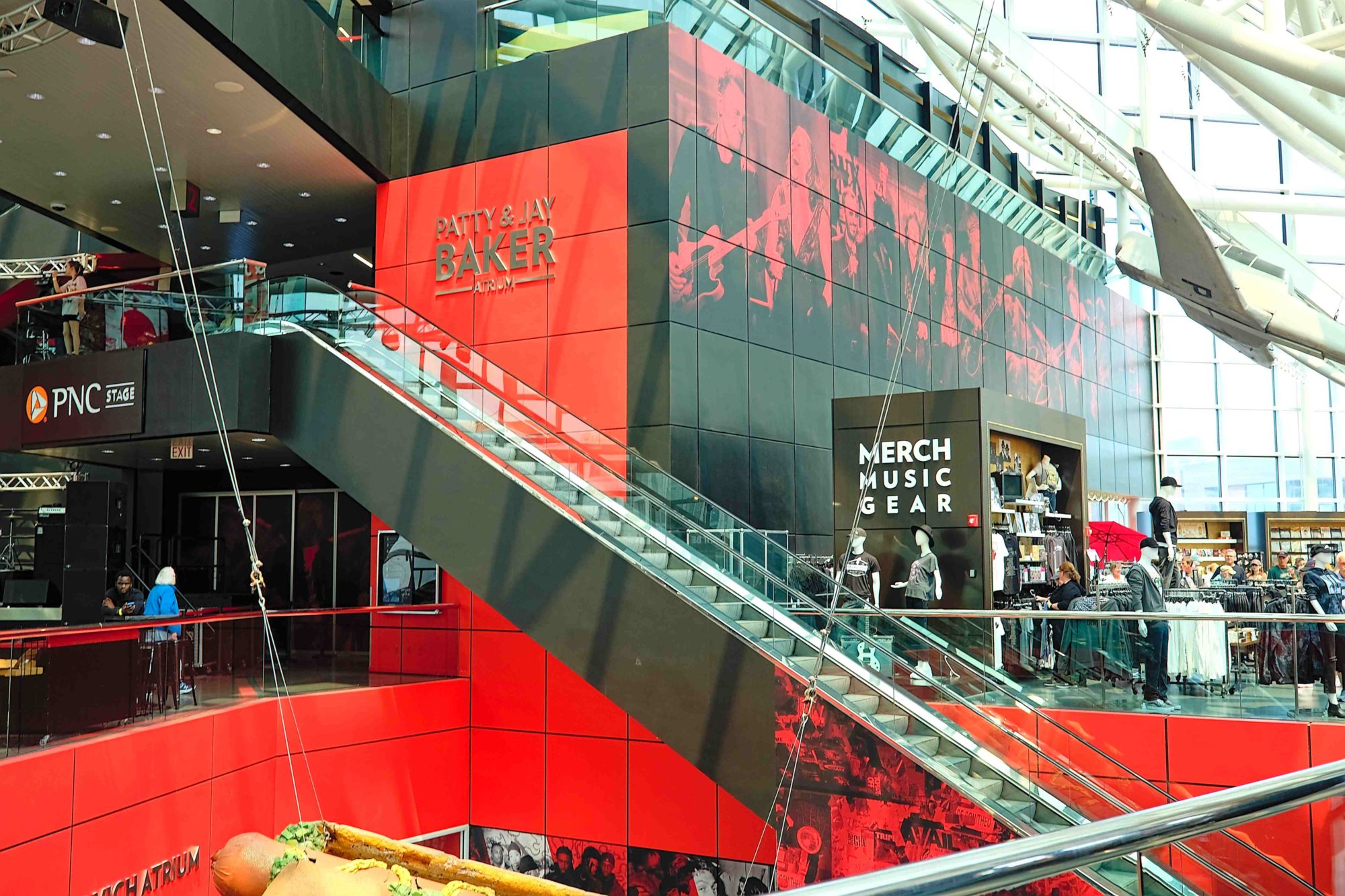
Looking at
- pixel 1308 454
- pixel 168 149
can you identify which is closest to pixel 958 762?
pixel 168 149

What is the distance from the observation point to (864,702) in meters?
7.64

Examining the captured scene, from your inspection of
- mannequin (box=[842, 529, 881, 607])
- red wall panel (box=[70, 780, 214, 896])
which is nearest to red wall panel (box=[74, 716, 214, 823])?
red wall panel (box=[70, 780, 214, 896])

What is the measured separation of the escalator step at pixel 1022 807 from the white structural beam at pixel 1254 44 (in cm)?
498

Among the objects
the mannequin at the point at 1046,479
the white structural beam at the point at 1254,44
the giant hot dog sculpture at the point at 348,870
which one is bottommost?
the giant hot dog sculpture at the point at 348,870

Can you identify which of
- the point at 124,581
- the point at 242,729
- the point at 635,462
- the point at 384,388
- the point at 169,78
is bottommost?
the point at 242,729

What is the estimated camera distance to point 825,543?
15.6m

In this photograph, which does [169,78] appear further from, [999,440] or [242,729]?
[999,440]

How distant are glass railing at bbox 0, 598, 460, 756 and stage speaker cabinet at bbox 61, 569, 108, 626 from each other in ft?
2.31

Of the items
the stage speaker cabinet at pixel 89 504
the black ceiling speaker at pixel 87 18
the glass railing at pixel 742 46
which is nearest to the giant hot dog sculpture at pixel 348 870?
the stage speaker cabinet at pixel 89 504

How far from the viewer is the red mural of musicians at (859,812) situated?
278 inches

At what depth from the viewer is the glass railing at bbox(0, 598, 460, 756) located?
858 centimetres

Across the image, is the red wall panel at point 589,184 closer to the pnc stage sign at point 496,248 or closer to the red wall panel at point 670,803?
the pnc stage sign at point 496,248

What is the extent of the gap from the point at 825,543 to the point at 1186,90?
22583mm

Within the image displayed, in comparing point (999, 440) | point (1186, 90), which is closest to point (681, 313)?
point (999, 440)
